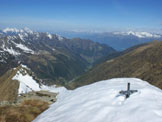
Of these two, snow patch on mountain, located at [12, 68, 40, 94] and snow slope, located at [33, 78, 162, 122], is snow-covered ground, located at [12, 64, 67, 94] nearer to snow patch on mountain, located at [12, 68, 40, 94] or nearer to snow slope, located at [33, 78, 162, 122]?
snow patch on mountain, located at [12, 68, 40, 94]

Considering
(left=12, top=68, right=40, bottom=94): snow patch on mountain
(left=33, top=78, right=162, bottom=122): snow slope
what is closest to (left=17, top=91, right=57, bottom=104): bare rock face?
(left=33, top=78, right=162, bottom=122): snow slope

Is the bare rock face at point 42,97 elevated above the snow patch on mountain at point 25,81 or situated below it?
above

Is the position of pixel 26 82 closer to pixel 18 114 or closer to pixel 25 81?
pixel 25 81

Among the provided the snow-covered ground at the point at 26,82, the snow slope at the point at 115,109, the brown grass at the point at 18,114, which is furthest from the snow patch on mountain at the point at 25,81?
the snow slope at the point at 115,109

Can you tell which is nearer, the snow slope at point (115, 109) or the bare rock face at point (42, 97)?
the snow slope at point (115, 109)

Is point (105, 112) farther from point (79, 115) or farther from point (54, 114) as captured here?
point (54, 114)

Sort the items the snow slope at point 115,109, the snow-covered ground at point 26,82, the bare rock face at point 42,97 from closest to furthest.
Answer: the snow slope at point 115,109 → the bare rock face at point 42,97 → the snow-covered ground at point 26,82

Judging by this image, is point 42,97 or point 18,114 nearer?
point 18,114

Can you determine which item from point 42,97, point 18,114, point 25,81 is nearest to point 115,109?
point 18,114

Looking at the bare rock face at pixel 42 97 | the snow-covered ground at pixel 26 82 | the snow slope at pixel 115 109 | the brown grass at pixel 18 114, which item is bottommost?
the snow-covered ground at pixel 26 82

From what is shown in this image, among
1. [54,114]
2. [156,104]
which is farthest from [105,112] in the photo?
[54,114]

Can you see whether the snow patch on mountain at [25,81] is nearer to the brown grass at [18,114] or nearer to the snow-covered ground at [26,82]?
the snow-covered ground at [26,82]
